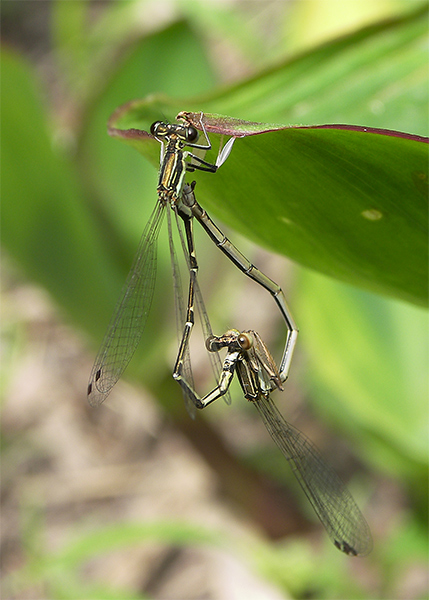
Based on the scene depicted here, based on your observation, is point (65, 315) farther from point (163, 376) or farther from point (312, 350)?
point (312, 350)

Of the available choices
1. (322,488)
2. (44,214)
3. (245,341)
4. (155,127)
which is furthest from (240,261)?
(44,214)

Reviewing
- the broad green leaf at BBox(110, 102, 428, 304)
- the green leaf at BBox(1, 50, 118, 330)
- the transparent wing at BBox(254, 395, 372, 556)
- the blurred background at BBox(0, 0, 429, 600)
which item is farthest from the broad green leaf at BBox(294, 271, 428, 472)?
the broad green leaf at BBox(110, 102, 428, 304)

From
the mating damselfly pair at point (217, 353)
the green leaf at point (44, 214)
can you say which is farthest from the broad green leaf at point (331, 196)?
the green leaf at point (44, 214)

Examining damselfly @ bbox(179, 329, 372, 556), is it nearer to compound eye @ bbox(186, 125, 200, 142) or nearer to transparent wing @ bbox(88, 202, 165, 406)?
transparent wing @ bbox(88, 202, 165, 406)

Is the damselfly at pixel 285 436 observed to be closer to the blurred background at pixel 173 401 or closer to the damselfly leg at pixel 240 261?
the damselfly leg at pixel 240 261

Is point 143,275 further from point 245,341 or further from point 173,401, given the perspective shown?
point 173,401
